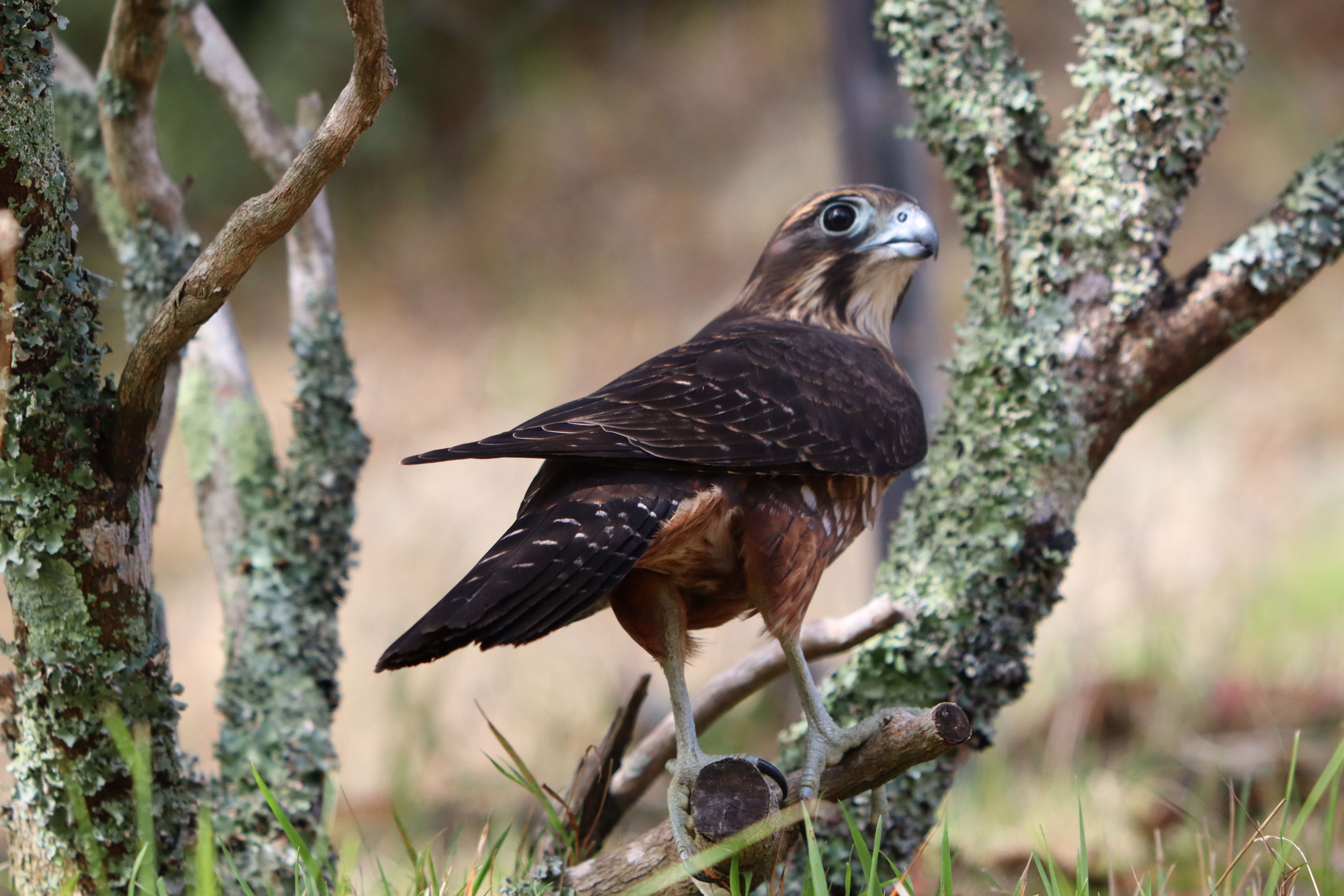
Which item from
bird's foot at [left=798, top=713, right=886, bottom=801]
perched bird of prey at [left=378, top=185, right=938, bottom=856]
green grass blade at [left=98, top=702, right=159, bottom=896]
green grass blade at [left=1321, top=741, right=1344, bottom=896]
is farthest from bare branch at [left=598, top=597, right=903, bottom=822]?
green grass blade at [left=98, top=702, right=159, bottom=896]

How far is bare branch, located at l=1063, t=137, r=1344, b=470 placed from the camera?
2316 mm

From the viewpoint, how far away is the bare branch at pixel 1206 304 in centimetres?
232

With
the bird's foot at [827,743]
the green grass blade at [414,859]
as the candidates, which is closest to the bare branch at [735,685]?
the bird's foot at [827,743]

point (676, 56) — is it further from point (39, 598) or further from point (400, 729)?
point (39, 598)

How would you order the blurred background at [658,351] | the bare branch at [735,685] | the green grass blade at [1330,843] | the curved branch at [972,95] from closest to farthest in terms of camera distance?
the green grass blade at [1330,843]
the bare branch at [735,685]
the curved branch at [972,95]
the blurred background at [658,351]

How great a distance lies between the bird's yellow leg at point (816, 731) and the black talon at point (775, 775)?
3 cm

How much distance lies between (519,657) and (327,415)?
140 inches

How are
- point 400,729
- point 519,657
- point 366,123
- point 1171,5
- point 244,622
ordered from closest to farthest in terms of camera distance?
point 366,123 < point 1171,5 < point 244,622 < point 400,729 < point 519,657

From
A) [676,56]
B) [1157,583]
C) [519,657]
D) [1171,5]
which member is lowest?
[1157,583]

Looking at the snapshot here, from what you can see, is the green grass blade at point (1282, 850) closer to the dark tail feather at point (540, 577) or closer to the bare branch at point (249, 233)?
the dark tail feather at point (540, 577)

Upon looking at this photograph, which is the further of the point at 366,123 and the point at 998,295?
the point at 998,295

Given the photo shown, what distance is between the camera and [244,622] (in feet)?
8.62

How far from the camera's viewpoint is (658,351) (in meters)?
7.43

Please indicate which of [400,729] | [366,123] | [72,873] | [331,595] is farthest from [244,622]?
[400,729]
